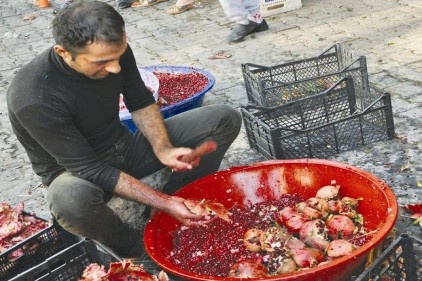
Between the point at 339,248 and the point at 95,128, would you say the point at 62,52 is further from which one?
the point at 339,248

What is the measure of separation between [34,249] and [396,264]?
1.96 metres

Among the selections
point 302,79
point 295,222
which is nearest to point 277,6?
point 302,79

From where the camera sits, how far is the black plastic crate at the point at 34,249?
340 cm

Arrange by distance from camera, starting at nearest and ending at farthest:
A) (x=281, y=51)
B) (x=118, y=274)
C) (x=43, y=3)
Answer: (x=118, y=274), (x=281, y=51), (x=43, y=3)

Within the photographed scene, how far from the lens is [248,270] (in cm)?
298

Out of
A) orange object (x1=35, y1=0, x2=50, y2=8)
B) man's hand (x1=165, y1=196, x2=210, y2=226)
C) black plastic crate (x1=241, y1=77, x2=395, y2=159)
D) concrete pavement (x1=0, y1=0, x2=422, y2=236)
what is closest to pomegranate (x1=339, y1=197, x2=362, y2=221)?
concrete pavement (x1=0, y1=0, x2=422, y2=236)

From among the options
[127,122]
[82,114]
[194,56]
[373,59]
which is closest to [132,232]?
[82,114]

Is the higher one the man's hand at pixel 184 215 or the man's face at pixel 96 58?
the man's face at pixel 96 58

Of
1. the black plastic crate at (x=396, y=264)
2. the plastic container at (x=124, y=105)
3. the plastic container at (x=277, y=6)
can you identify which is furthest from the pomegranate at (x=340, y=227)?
the plastic container at (x=277, y=6)

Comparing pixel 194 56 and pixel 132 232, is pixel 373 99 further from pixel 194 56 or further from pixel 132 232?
pixel 194 56

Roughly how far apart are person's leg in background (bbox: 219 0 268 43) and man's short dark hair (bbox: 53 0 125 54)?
4.55 meters

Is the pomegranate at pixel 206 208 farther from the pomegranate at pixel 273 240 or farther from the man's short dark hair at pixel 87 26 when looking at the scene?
the man's short dark hair at pixel 87 26

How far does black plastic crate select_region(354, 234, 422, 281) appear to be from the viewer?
2.60 metres

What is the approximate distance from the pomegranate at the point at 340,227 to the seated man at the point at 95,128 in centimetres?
68
